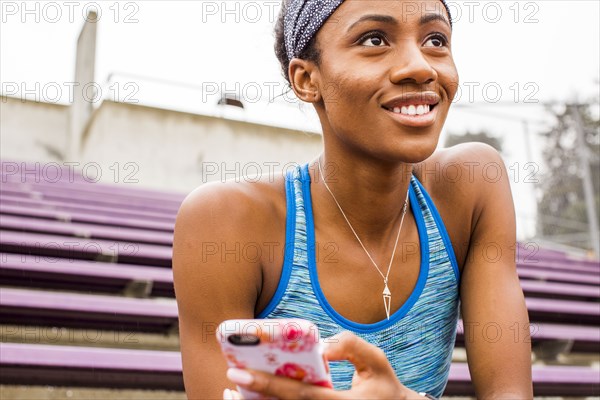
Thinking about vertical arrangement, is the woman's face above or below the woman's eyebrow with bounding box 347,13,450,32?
below

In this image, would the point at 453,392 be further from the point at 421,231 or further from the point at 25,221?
the point at 25,221

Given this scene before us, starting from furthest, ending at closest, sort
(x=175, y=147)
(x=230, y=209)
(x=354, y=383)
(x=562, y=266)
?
(x=175, y=147) < (x=562, y=266) < (x=230, y=209) < (x=354, y=383)

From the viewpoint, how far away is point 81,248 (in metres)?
2.62

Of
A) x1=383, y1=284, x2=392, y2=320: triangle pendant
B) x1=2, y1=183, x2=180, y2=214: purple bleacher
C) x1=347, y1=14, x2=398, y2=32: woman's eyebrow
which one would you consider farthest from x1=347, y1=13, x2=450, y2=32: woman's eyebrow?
x1=2, y1=183, x2=180, y2=214: purple bleacher

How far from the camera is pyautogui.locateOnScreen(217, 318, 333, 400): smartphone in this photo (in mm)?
764

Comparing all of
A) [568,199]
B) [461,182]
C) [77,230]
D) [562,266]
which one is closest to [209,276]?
[461,182]

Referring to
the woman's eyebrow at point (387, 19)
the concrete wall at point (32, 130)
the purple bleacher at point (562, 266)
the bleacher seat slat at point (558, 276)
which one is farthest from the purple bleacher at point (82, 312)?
the concrete wall at point (32, 130)

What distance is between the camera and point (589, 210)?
193 inches

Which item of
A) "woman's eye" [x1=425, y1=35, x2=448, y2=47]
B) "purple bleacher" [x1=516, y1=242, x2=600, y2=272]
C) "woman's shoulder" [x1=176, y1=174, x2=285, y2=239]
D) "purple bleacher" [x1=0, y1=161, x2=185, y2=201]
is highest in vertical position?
"purple bleacher" [x1=0, y1=161, x2=185, y2=201]

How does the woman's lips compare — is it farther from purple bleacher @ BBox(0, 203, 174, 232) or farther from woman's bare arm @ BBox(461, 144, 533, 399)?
purple bleacher @ BBox(0, 203, 174, 232)

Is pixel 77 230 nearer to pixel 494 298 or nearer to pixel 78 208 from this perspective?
pixel 78 208

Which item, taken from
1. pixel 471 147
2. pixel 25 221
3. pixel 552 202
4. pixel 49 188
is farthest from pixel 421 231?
pixel 552 202

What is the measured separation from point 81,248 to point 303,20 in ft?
5.41

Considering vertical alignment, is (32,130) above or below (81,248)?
above
